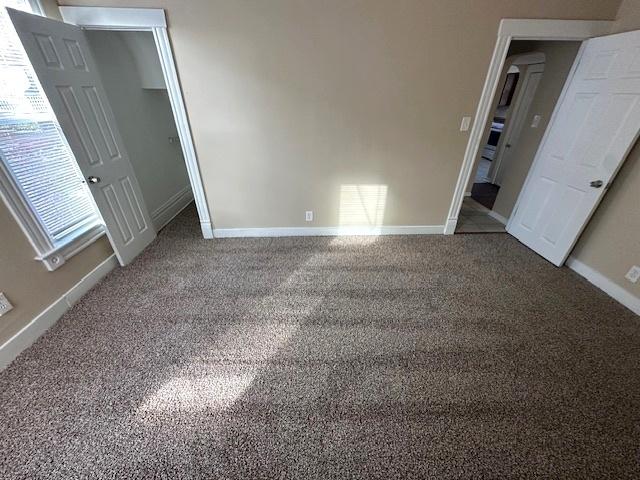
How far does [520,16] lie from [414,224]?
6.86 feet

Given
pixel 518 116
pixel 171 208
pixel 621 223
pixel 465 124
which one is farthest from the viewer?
pixel 518 116

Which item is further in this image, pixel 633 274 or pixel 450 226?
pixel 450 226

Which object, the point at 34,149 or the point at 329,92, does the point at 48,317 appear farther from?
the point at 329,92

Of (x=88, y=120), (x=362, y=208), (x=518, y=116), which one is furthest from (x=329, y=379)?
(x=518, y=116)

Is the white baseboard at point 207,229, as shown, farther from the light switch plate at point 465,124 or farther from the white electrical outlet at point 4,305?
the light switch plate at point 465,124

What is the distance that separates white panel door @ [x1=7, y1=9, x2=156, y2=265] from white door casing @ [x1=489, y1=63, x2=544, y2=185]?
4.82 meters

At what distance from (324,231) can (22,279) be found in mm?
2595

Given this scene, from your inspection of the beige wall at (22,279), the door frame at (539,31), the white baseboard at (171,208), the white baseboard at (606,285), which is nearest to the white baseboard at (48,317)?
the beige wall at (22,279)

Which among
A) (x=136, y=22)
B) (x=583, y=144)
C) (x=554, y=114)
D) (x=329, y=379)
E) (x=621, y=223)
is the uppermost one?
(x=136, y=22)

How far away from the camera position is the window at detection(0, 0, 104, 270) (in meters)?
1.69

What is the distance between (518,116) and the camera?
4.24 metres

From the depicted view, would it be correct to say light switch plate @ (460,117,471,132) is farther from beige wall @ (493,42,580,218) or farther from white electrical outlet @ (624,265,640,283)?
white electrical outlet @ (624,265,640,283)

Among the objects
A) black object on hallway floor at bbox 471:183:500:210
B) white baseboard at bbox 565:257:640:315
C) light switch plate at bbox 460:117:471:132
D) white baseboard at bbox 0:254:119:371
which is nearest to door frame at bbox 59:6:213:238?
white baseboard at bbox 0:254:119:371

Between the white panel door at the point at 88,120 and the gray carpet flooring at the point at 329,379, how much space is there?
496 mm
